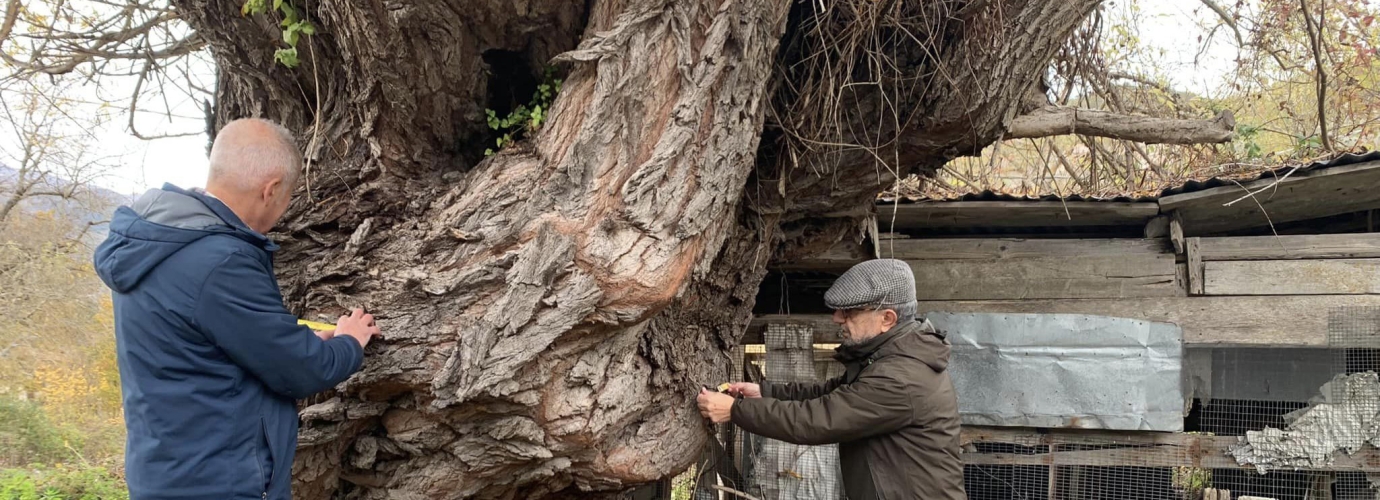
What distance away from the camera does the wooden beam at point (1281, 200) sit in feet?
13.7

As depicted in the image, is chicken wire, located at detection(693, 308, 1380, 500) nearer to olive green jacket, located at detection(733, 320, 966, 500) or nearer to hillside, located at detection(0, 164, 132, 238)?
olive green jacket, located at detection(733, 320, 966, 500)

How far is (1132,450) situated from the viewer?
4742mm

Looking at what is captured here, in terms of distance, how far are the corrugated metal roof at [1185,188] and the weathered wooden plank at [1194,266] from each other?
48 cm

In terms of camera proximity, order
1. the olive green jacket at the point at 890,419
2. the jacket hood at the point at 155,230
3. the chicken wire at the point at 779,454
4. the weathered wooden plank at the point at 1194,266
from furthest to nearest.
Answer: the chicken wire at the point at 779,454, the weathered wooden plank at the point at 1194,266, the olive green jacket at the point at 890,419, the jacket hood at the point at 155,230

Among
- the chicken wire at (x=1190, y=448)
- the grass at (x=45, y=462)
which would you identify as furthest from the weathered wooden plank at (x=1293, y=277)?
the grass at (x=45, y=462)

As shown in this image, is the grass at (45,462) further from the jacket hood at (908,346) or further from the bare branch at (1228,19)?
the bare branch at (1228,19)

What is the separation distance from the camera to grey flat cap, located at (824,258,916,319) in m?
2.93

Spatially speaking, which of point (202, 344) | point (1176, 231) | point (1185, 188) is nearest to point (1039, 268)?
point (1176, 231)

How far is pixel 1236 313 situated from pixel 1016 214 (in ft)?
4.90

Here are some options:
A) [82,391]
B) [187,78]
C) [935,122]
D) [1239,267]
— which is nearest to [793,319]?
[935,122]

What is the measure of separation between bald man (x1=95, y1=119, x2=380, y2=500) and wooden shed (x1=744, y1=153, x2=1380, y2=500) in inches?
144

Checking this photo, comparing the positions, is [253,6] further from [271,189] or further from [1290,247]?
[1290,247]

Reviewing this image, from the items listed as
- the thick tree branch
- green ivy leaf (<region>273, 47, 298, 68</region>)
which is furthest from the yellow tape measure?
the thick tree branch

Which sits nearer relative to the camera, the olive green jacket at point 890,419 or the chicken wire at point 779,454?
the olive green jacket at point 890,419
